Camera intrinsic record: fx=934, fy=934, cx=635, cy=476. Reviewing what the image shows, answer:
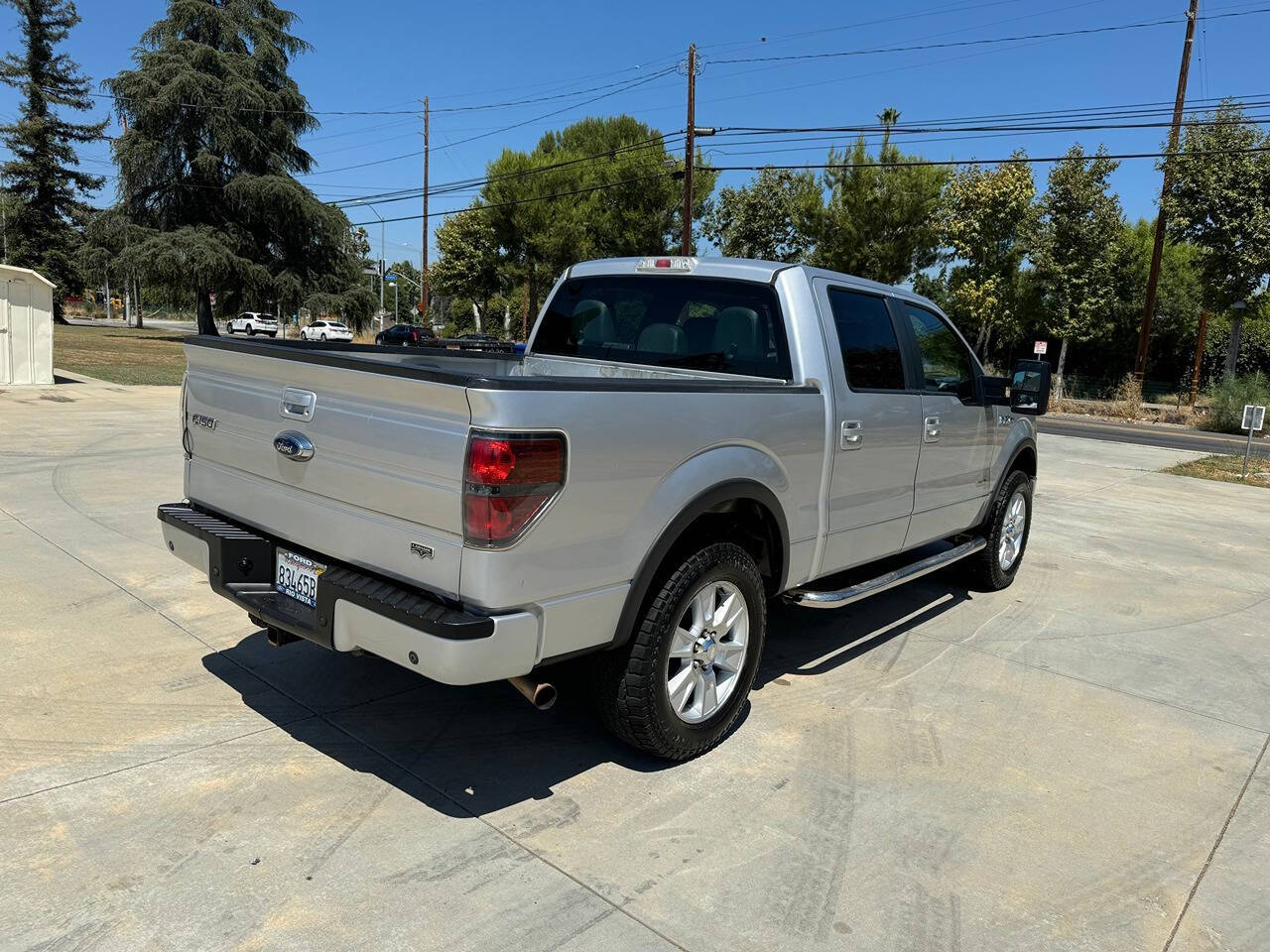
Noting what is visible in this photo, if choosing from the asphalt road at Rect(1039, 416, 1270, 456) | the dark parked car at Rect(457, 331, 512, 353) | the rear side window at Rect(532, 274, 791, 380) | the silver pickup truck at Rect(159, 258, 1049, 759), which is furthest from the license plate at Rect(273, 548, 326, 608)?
the asphalt road at Rect(1039, 416, 1270, 456)

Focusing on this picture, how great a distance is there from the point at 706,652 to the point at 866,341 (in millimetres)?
1918

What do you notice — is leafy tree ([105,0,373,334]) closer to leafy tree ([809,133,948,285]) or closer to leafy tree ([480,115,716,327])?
leafy tree ([480,115,716,327])

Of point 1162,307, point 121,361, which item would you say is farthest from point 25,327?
point 1162,307

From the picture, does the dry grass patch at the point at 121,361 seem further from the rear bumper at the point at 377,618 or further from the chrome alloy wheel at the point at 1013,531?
the chrome alloy wheel at the point at 1013,531

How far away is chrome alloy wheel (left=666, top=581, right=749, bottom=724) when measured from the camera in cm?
359

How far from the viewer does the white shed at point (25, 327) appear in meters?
16.0

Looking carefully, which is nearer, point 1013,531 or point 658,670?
point 658,670

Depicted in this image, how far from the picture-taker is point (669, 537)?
10.9 ft

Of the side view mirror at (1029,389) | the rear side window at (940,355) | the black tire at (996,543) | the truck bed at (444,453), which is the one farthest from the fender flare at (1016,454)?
the truck bed at (444,453)

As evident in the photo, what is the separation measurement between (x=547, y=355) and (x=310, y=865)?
2.99 m

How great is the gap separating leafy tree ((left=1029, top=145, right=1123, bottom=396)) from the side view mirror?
27471mm

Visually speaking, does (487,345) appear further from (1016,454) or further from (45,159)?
(45,159)

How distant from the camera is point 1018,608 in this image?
6.18 metres

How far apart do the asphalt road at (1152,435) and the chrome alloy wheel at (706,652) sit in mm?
18384
